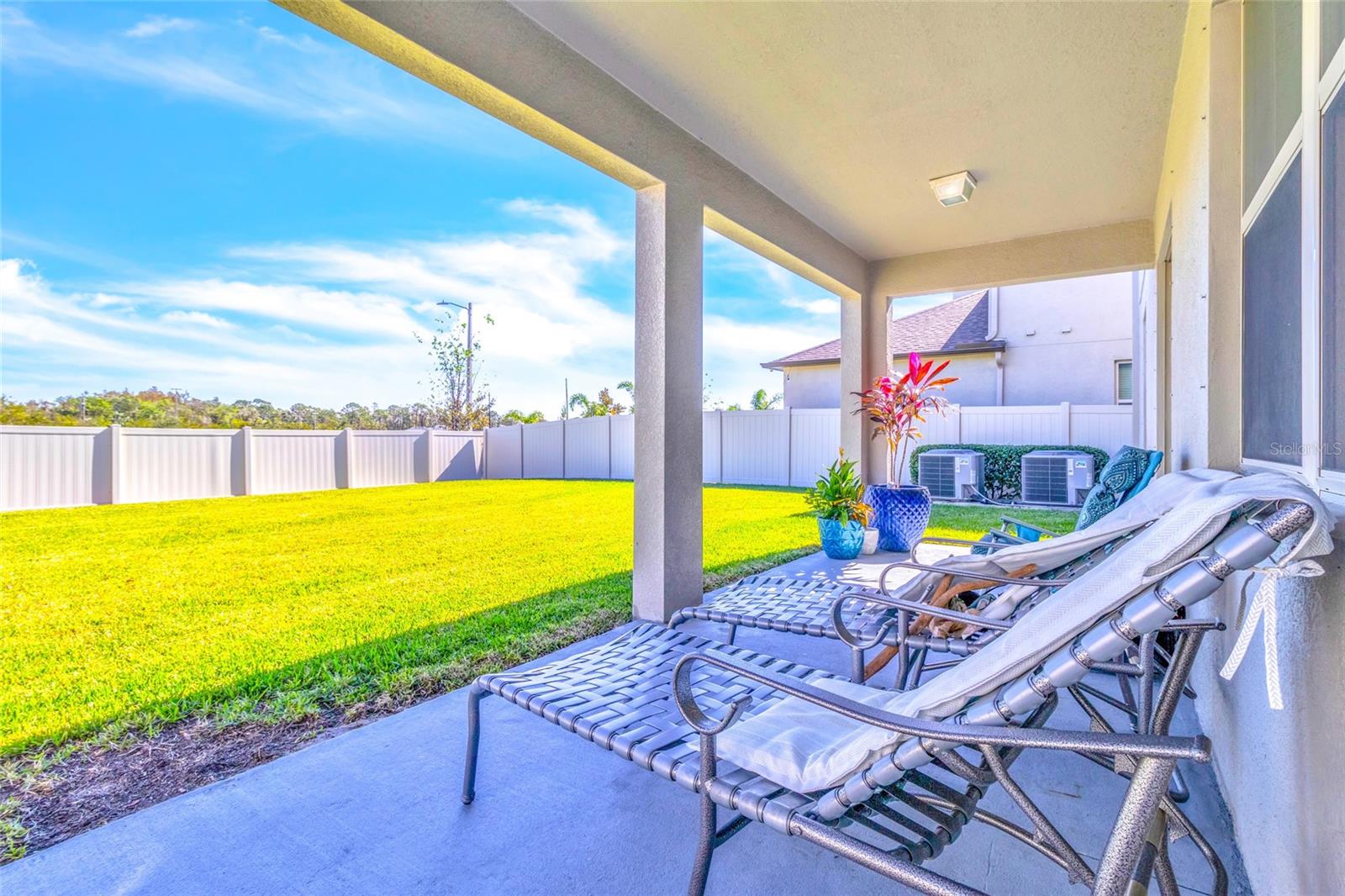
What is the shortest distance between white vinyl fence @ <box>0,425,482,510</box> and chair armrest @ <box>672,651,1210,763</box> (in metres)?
12.6

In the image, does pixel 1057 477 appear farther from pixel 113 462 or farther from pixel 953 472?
pixel 113 462

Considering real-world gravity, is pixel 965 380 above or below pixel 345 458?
above

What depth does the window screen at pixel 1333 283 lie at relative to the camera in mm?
1099

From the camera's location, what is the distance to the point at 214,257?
46.8ft

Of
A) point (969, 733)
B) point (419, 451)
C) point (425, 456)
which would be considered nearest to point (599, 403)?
point (425, 456)

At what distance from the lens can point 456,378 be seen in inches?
743

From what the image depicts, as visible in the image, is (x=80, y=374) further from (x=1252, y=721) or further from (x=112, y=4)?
(x=1252, y=721)

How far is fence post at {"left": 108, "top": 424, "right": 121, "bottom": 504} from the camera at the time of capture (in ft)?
32.1

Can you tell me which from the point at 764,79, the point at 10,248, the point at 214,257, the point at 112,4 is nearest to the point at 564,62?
the point at 764,79

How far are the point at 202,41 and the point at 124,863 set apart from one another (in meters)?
9.75

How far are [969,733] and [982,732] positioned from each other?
2cm

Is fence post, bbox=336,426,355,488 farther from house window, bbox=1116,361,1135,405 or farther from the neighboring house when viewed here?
house window, bbox=1116,361,1135,405

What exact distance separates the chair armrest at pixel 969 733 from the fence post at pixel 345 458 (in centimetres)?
1324

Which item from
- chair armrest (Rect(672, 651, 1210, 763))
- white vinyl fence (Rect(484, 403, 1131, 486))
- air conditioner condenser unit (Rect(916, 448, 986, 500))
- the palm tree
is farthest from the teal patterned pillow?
the palm tree
